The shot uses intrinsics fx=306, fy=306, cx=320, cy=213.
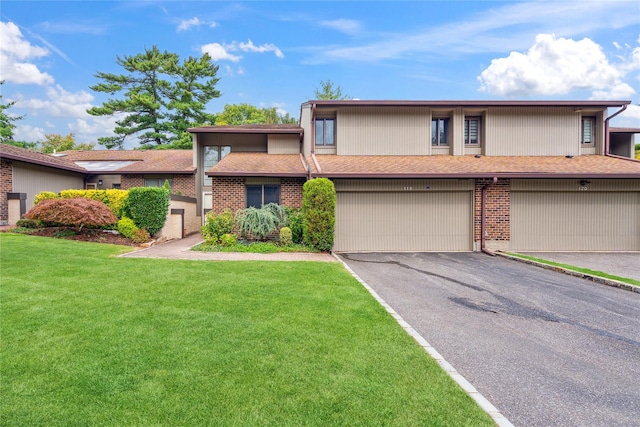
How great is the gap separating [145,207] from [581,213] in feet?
53.2

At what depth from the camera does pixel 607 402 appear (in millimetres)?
2711

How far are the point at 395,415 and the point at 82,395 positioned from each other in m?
2.54

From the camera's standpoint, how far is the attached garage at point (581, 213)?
436 inches

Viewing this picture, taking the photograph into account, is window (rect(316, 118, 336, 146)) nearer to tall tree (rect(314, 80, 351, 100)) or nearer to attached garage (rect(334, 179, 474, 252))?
attached garage (rect(334, 179, 474, 252))

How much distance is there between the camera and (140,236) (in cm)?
1138

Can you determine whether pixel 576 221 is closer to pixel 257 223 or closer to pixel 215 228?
pixel 257 223

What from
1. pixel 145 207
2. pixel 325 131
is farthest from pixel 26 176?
pixel 325 131

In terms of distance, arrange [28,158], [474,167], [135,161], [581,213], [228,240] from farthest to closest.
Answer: [135,161]
[28,158]
[474,167]
[581,213]
[228,240]

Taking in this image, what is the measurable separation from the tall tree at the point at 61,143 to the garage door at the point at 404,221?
140 ft

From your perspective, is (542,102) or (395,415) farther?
(542,102)

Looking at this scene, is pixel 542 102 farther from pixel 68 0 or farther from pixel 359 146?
pixel 68 0

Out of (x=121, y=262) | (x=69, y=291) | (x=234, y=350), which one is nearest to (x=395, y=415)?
(x=234, y=350)

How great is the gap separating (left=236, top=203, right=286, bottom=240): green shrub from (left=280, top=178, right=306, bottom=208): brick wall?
1.07 meters

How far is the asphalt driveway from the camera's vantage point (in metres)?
2.68
